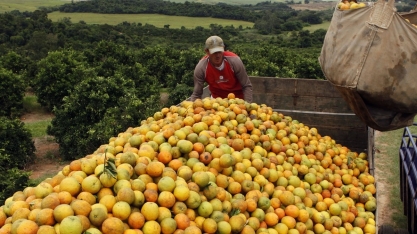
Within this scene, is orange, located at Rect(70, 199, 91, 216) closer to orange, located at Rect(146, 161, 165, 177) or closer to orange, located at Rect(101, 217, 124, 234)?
orange, located at Rect(101, 217, 124, 234)

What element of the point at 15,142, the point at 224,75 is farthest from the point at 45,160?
the point at 224,75

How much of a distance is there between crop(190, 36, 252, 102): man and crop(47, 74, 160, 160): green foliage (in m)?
5.95

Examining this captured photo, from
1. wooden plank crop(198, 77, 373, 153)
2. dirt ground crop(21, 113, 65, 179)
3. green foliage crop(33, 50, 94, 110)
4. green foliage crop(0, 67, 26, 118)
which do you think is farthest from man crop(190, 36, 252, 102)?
green foliage crop(0, 67, 26, 118)

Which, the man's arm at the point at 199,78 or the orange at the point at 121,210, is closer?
the orange at the point at 121,210

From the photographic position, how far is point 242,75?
20.8ft

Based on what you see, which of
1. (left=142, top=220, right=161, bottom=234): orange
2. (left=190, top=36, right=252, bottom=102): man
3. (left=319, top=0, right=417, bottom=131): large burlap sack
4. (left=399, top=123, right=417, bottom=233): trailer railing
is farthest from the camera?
(left=190, top=36, right=252, bottom=102): man

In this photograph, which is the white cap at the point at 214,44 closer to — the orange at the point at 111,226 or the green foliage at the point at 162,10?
the orange at the point at 111,226

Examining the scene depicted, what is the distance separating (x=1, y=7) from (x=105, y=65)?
61072 mm

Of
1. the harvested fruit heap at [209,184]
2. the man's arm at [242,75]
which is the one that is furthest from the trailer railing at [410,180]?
the man's arm at [242,75]

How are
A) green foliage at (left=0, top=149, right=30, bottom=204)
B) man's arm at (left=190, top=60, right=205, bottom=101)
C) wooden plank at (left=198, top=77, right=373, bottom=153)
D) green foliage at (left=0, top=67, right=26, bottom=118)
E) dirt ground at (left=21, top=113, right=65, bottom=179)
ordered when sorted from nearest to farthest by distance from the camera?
man's arm at (left=190, top=60, right=205, bottom=101), wooden plank at (left=198, top=77, right=373, bottom=153), green foliage at (left=0, top=149, right=30, bottom=204), dirt ground at (left=21, top=113, right=65, bottom=179), green foliage at (left=0, top=67, right=26, bottom=118)

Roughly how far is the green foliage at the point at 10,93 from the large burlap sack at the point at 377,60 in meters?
14.8

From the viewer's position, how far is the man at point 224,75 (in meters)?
6.28

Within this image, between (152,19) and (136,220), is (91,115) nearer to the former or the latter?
(136,220)

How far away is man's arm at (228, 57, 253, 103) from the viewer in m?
6.29
